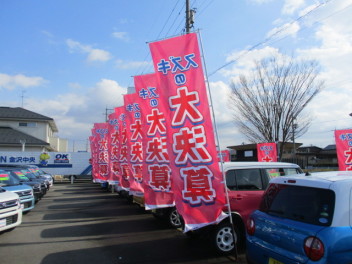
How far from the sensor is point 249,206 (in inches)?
248

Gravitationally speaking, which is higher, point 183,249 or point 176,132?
point 176,132

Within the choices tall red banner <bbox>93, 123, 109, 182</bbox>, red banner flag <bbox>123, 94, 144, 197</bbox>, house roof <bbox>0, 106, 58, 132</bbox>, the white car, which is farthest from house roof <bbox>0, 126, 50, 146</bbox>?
the white car

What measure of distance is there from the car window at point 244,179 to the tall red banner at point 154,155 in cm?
225

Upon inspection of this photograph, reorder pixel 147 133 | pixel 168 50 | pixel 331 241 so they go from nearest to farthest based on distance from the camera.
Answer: pixel 331 241, pixel 168 50, pixel 147 133

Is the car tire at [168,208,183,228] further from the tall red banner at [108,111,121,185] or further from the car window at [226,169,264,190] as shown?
the tall red banner at [108,111,121,185]

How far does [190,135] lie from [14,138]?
32.5 m

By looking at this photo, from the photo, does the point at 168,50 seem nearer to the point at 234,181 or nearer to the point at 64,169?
the point at 234,181

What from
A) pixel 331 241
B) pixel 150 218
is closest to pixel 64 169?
pixel 150 218

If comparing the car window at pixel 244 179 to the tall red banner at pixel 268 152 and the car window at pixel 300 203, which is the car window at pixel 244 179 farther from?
the tall red banner at pixel 268 152

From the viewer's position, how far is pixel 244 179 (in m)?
6.55

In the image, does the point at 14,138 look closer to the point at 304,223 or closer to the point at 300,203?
the point at 300,203

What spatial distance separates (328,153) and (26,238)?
134ft

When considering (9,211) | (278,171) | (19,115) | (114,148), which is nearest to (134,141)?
(114,148)

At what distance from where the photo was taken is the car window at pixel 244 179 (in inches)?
253
